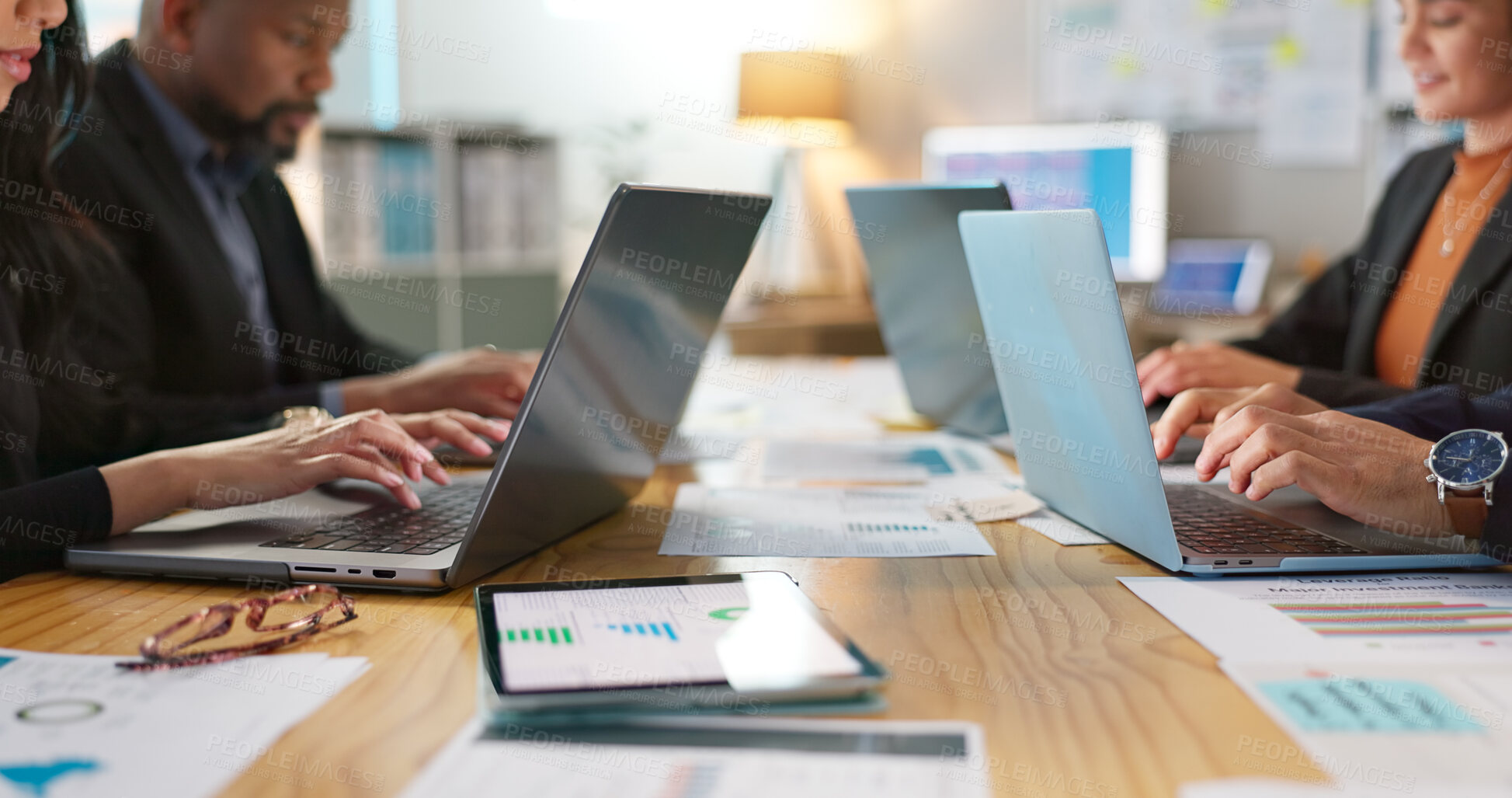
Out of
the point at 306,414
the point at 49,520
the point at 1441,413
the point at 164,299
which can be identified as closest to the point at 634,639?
the point at 49,520

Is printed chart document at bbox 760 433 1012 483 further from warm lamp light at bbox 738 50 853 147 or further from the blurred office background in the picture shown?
warm lamp light at bbox 738 50 853 147

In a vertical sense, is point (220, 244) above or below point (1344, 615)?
above

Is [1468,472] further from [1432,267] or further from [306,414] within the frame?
[306,414]

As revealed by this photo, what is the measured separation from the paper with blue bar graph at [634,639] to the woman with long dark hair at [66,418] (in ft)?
0.97

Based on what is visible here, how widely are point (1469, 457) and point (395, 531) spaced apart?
2.70 feet

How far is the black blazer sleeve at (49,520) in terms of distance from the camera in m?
0.80

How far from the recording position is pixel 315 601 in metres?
0.72

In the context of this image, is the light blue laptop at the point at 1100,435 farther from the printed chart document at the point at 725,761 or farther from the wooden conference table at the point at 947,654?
the printed chart document at the point at 725,761

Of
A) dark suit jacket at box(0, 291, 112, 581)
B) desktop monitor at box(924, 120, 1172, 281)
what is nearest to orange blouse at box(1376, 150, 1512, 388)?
dark suit jacket at box(0, 291, 112, 581)

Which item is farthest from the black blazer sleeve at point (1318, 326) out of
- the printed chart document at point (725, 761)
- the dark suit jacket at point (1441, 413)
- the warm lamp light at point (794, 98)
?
the warm lamp light at point (794, 98)

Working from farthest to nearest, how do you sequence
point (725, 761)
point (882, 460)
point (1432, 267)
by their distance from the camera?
point (1432, 267), point (882, 460), point (725, 761)

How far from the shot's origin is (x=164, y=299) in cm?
154

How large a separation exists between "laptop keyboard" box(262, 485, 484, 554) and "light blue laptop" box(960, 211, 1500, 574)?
0.45m

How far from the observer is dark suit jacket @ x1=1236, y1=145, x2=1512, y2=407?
1.41m
